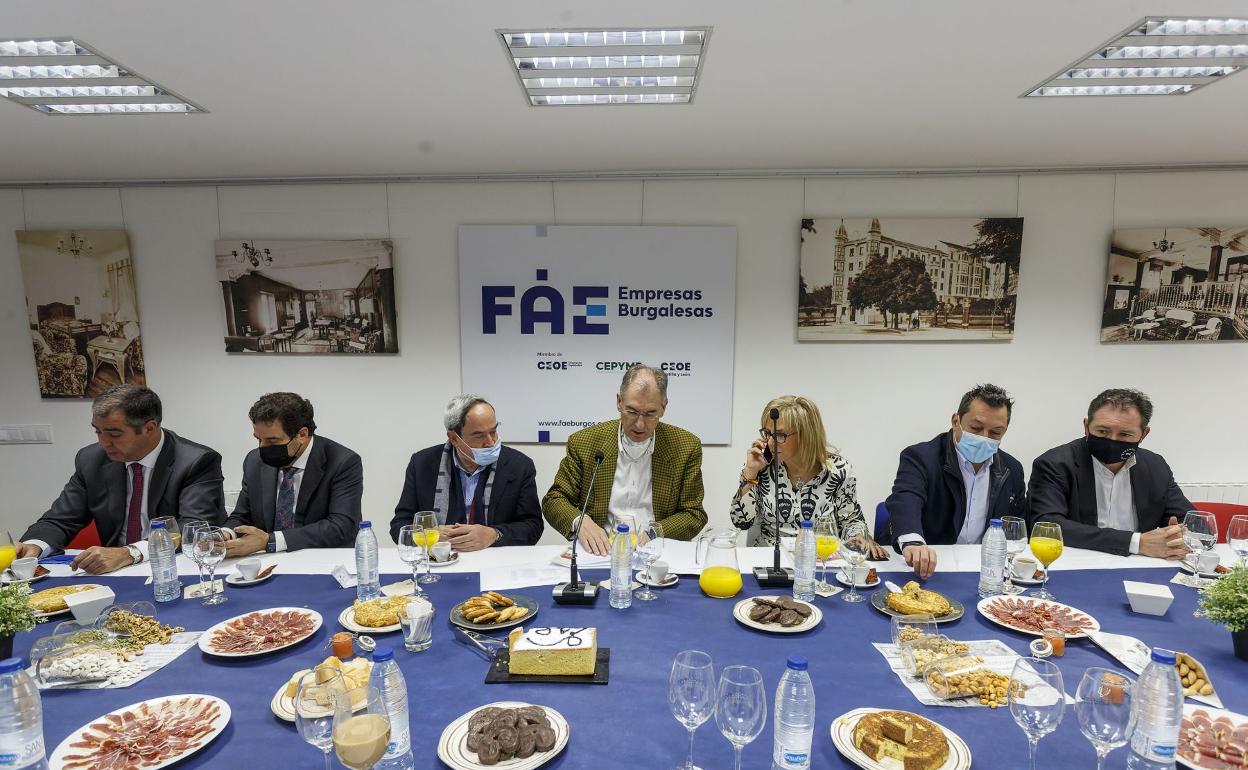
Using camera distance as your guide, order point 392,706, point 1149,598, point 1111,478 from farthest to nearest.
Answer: point 1111,478, point 1149,598, point 392,706

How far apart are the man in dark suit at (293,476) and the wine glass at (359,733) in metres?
1.75

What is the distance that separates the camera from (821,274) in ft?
13.4

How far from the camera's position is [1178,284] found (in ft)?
13.1

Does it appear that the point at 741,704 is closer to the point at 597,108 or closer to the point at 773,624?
the point at 773,624

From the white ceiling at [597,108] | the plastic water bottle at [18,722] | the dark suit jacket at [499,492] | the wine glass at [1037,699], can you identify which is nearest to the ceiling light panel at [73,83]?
the white ceiling at [597,108]

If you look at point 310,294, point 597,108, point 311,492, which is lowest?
point 311,492

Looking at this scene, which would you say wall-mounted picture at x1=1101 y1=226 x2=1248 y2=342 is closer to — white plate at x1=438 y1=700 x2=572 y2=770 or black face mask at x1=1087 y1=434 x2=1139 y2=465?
black face mask at x1=1087 y1=434 x2=1139 y2=465

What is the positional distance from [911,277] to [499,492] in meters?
3.01

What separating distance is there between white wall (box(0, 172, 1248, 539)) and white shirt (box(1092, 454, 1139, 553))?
138 cm

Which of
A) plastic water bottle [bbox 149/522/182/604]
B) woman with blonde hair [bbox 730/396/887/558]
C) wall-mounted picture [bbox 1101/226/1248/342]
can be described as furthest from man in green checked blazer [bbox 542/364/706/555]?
wall-mounted picture [bbox 1101/226/1248/342]

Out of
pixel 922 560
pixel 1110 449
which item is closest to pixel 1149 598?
pixel 922 560

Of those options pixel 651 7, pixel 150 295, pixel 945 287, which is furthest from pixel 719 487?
pixel 150 295

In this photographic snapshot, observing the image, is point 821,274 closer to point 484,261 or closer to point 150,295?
point 484,261

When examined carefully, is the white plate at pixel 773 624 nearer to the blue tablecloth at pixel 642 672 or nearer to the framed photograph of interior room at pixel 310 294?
the blue tablecloth at pixel 642 672
